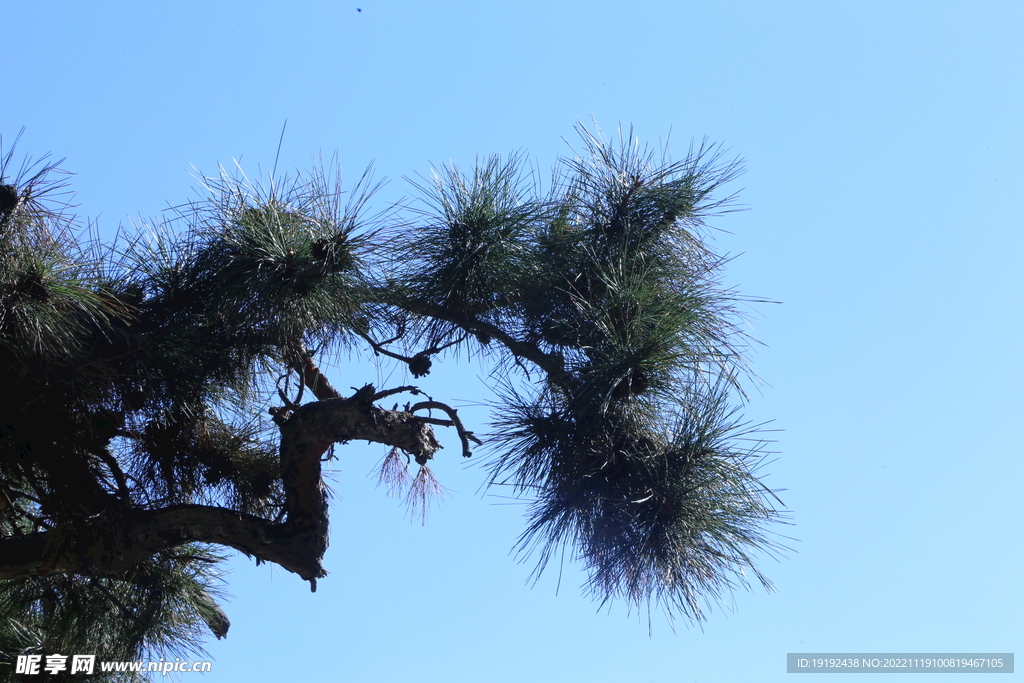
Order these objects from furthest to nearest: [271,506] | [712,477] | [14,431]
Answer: [271,506] → [14,431] → [712,477]

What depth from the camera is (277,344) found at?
8.25 ft

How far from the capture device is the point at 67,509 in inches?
97.6

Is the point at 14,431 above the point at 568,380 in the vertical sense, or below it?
below

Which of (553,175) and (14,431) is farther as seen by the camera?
(553,175)

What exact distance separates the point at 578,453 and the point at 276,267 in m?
0.85

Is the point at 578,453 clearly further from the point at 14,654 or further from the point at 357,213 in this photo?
the point at 14,654

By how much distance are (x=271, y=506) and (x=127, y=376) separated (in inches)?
23.6

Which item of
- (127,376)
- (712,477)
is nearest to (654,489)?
(712,477)

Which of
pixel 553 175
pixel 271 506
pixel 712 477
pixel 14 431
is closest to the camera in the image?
pixel 712 477

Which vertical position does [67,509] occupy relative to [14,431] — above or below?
below

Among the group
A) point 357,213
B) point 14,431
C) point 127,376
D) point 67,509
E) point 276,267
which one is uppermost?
point 357,213

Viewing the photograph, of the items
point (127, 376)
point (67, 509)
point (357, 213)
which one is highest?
point (357, 213)

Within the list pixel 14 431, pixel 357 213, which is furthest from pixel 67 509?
pixel 357 213

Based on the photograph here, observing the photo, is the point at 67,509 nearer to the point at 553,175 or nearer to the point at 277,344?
the point at 277,344
